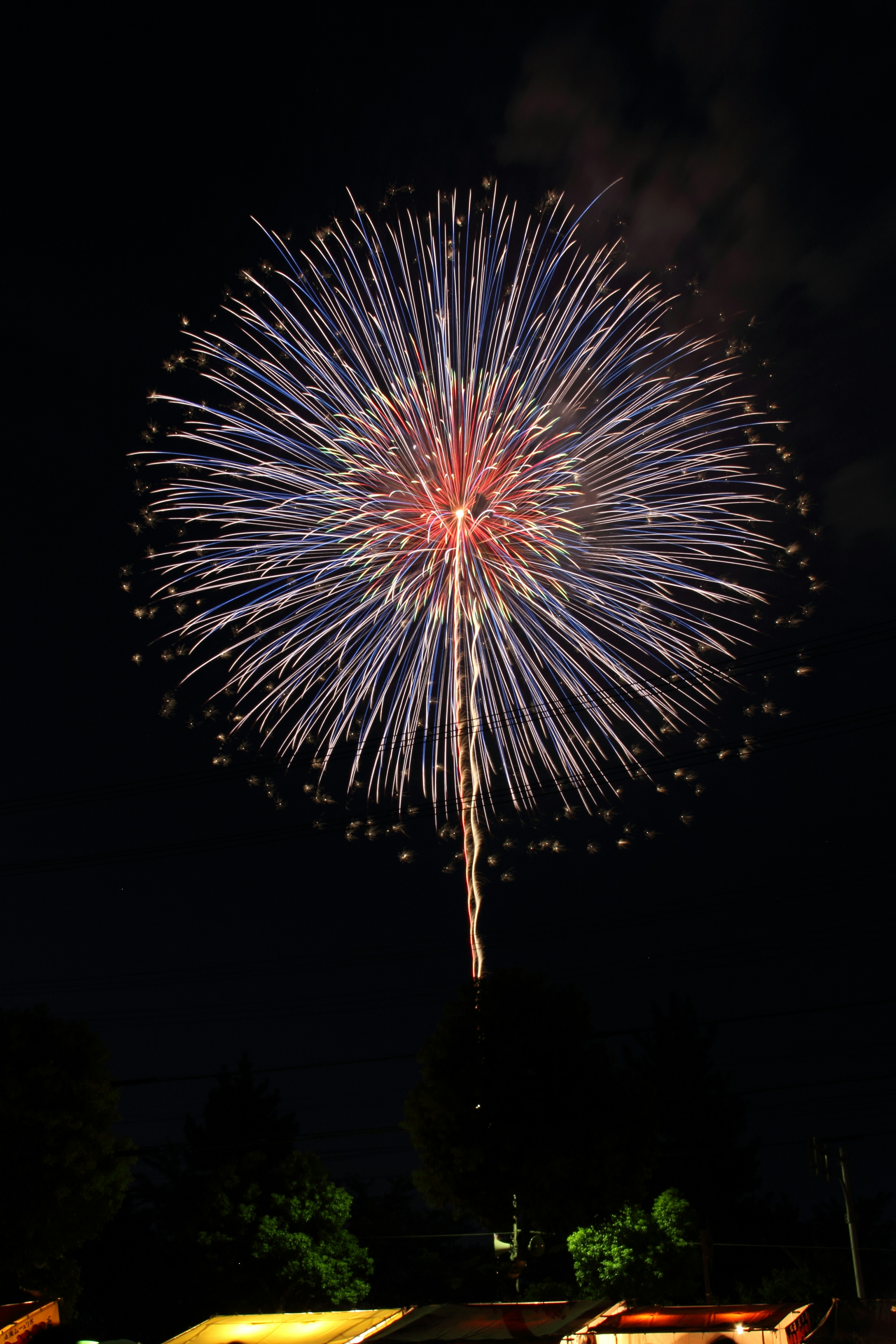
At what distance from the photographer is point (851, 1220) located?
103 ft

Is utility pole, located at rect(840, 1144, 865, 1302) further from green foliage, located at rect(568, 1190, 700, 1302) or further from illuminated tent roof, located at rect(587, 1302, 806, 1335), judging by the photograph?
illuminated tent roof, located at rect(587, 1302, 806, 1335)

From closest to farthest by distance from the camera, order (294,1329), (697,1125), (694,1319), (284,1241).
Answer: (694,1319) → (294,1329) → (284,1241) → (697,1125)

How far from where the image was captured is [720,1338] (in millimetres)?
15016

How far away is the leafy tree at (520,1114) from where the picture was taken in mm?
21703

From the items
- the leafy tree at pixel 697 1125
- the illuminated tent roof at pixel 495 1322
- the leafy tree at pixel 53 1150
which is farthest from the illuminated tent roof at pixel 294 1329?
the leafy tree at pixel 697 1125

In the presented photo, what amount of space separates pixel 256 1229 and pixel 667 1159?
889 inches

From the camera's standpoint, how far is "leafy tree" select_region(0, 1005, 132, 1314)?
2252 centimetres

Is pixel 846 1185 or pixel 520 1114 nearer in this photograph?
pixel 520 1114

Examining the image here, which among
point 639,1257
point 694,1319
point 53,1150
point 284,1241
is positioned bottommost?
point 639,1257

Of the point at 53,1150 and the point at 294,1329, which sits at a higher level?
the point at 53,1150

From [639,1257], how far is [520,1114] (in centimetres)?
1210

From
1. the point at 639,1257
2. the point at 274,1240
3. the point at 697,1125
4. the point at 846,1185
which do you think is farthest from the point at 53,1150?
the point at 697,1125

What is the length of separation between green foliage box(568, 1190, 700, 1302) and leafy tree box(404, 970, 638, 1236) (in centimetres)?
951

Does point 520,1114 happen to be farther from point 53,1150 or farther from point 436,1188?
point 53,1150
